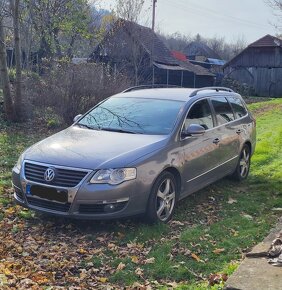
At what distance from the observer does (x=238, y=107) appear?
331 inches

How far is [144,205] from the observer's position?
5418 millimetres

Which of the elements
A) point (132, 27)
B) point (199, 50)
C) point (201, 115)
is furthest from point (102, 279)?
point (199, 50)

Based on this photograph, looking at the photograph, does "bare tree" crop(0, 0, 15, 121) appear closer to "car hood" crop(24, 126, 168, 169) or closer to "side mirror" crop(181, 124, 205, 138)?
"car hood" crop(24, 126, 168, 169)

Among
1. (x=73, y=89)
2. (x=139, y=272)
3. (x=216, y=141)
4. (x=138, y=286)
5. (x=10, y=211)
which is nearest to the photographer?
(x=138, y=286)

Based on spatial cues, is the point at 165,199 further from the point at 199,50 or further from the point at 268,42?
the point at 199,50

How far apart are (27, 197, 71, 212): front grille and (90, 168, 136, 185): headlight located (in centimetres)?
47

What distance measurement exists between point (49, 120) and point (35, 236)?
29.9ft

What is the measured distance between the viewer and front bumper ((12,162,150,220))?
5102mm

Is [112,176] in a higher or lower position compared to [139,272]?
higher

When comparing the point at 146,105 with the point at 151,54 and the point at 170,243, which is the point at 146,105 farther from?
the point at 151,54

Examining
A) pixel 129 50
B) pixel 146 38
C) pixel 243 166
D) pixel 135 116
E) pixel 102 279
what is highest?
pixel 146 38

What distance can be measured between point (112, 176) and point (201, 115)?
7.59ft

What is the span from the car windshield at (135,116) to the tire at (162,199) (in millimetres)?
717

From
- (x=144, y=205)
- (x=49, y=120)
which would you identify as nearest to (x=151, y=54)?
(x=49, y=120)
